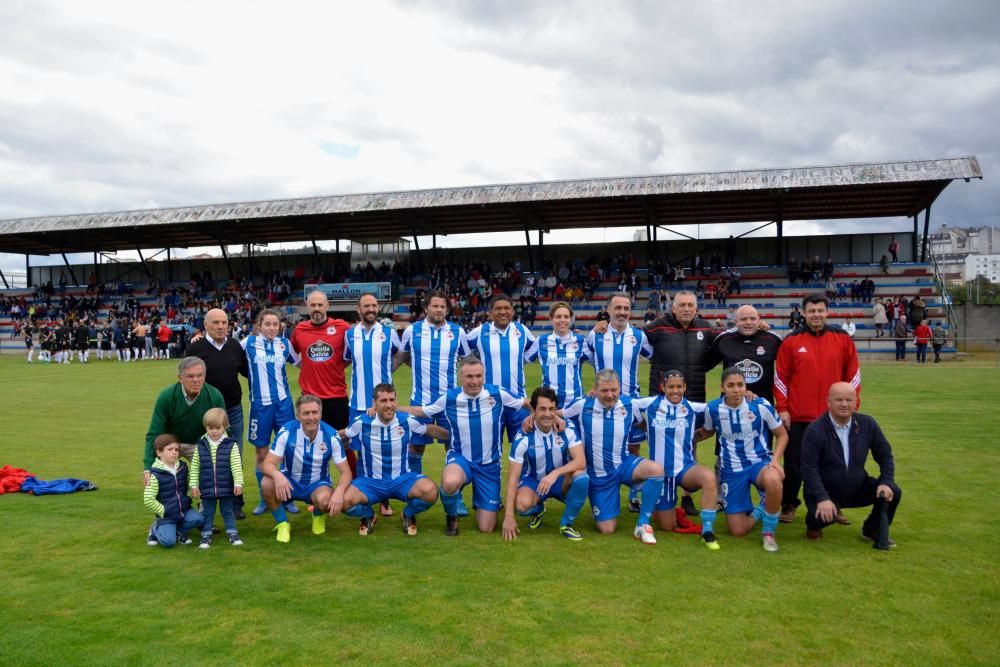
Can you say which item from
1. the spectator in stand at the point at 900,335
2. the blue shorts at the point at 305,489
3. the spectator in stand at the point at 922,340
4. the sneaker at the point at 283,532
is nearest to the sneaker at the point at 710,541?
the blue shorts at the point at 305,489

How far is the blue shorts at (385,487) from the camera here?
224 inches

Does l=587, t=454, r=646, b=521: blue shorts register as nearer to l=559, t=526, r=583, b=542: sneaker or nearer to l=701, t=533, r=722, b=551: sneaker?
l=559, t=526, r=583, b=542: sneaker

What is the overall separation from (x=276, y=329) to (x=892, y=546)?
5.44 meters

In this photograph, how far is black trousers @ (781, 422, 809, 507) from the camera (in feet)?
19.4

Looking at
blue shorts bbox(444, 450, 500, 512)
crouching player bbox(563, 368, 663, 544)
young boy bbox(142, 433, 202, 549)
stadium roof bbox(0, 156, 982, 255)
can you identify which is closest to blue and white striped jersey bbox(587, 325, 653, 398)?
crouching player bbox(563, 368, 663, 544)

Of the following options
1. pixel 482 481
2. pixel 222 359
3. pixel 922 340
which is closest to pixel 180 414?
pixel 222 359

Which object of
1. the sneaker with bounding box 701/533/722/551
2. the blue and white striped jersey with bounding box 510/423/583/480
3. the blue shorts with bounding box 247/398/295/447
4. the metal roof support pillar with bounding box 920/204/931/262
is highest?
the metal roof support pillar with bounding box 920/204/931/262

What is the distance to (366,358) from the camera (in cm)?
668

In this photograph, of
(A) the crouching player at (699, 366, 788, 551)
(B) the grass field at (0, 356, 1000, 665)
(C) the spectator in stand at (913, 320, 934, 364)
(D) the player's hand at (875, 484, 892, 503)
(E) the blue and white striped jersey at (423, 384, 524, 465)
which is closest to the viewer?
(B) the grass field at (0, 356, 1000, 665)

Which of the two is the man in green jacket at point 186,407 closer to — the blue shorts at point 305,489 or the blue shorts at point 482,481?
the blue shorts at point 305,489

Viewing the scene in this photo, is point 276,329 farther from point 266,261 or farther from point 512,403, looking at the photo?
point 266,261

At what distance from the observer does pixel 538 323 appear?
98.2ft

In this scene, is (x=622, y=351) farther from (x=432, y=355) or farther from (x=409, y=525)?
(x=409, y=525)

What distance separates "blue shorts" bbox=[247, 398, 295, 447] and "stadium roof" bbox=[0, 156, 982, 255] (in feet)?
69.6
